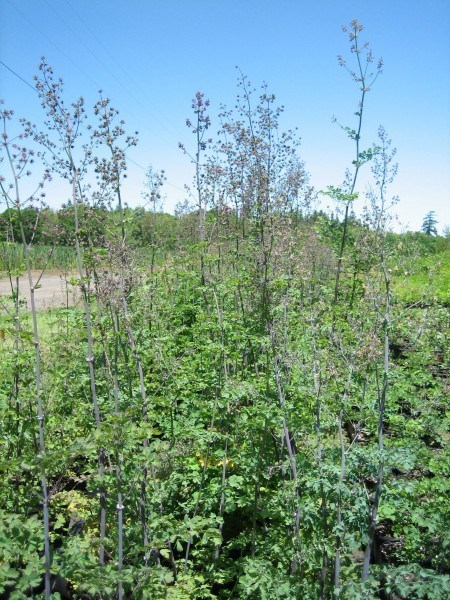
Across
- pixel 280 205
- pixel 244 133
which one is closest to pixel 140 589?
pixel 280 205

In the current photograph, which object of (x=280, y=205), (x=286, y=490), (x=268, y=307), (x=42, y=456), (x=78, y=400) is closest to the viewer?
(x=42, y=456)

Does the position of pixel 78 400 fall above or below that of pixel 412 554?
above

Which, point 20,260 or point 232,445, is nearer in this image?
point 232,445

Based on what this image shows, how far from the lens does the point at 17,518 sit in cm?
259

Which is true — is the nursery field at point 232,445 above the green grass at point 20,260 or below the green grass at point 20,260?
below

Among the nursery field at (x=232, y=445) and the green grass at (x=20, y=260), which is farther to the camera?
the green grass at (x=20, y=260)

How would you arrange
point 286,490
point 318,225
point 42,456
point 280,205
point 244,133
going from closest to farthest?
point 42,456 < point 286,490 < point 280,205 < point 318,225 < point 244,133

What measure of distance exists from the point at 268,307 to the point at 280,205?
948 millimetres

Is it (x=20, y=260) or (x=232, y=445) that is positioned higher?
(x=20, y=260)

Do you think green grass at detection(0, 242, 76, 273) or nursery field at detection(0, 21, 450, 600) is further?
green grass at detection(0, 242, 76, 273)

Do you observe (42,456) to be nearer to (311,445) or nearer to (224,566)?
(311,445)

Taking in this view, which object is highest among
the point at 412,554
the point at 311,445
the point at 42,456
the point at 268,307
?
the point at 268,307

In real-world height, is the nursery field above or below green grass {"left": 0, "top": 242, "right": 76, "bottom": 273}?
below

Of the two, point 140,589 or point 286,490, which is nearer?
point 140,589
